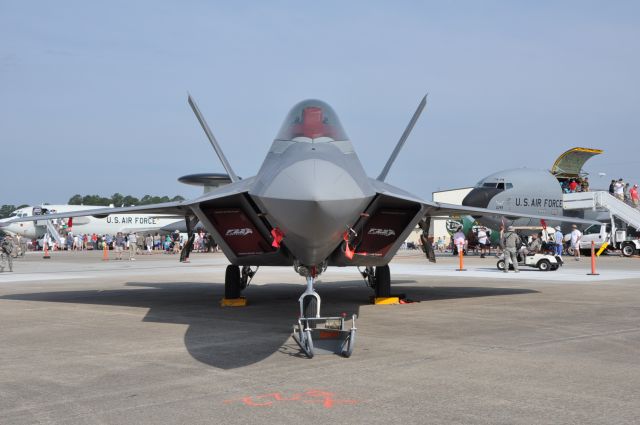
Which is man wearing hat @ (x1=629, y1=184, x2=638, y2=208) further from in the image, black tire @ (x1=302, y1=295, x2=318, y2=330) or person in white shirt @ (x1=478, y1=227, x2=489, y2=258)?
black tire @ (x1=302, y1=295, x2=318, y2=330)

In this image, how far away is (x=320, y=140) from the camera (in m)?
7.30

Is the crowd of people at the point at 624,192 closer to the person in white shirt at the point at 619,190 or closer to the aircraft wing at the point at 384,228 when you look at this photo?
the person in white shirt at the point at 619,190

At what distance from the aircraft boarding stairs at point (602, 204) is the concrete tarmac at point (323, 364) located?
67.3ft

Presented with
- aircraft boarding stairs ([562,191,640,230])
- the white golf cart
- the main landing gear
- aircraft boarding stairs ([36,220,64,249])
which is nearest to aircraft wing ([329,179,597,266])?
the main landing gear

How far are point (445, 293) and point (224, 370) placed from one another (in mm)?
8339

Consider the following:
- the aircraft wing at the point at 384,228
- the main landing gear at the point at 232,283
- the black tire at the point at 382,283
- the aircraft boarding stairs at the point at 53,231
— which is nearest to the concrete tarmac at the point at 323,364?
the main landing gear at the point at 232,283

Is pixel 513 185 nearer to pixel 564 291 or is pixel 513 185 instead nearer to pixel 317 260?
pixel 564 291

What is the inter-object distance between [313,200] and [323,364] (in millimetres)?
1549

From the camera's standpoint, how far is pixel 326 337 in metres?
6.84

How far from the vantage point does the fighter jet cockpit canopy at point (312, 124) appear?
740cm

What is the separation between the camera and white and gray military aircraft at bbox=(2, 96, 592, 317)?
19.0ft

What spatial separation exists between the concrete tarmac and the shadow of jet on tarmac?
0.05m

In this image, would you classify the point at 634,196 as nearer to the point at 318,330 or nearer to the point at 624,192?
the point at 624,192

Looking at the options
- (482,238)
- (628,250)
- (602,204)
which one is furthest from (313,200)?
(628,250)
